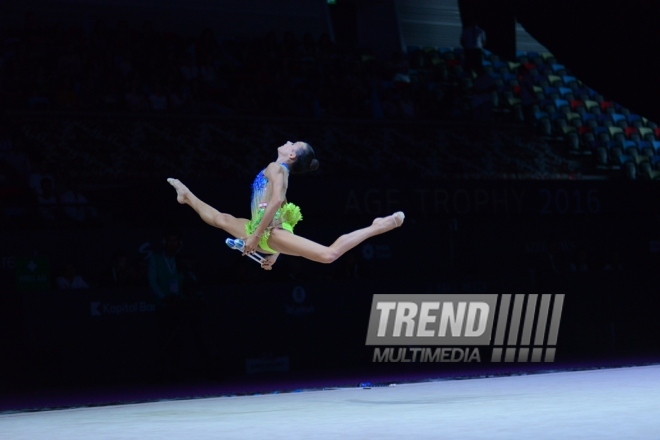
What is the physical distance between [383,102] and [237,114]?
3200 millimetres

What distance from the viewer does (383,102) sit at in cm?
1942

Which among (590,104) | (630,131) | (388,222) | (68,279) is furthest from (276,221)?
(590,104)

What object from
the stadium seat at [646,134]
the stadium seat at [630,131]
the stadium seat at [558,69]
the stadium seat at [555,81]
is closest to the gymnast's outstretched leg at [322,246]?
the stadium seat at [630,131]

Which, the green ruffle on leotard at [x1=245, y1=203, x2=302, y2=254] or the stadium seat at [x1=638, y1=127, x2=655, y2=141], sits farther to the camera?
the stadium seat at [x1=638, y1=127, x2=655, y2=141]

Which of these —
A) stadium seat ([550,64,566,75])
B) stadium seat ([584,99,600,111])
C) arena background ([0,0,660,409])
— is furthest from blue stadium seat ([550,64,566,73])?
arena background ([0,0,660,409])

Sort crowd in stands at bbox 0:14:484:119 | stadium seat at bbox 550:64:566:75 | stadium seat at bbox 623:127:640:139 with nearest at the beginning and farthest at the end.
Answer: crowd in stands at bbox 0:14:484:119
stadium seat at bbox 623:127:640:139
stadium seat at bbox 550:64:566:75

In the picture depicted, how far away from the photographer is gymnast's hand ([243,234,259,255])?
29.7ft

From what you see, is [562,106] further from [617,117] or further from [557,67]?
[557,67]

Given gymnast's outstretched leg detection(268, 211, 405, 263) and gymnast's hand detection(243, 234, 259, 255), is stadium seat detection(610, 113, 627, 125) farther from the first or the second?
gymnast's hand detection(243, 234, 259, 255)

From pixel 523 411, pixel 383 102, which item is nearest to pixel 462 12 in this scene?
pixel 383 102

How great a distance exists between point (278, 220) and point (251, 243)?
430 mm

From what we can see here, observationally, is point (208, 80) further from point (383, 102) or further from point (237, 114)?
point (383, 102)

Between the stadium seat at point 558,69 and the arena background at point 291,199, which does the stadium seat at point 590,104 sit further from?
the stadium seat at point 558,69

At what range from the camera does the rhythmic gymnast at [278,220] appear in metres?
9.08
